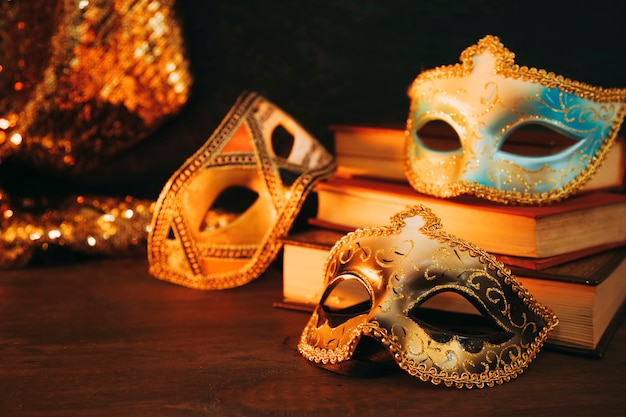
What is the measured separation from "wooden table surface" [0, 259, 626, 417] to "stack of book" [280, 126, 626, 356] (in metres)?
0.04

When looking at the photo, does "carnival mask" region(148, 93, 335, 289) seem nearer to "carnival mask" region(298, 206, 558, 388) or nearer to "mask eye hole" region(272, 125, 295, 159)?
"mask eye hole" region(272, 125, 295, 159)

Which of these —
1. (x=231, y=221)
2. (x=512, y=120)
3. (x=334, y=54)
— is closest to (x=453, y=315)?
(x=512, y=120)

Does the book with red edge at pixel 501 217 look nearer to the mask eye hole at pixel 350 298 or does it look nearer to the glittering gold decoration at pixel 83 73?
the mask eye hole at pixel 350 298

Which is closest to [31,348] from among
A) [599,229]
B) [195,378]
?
[195,378]

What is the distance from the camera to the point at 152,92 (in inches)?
51.1

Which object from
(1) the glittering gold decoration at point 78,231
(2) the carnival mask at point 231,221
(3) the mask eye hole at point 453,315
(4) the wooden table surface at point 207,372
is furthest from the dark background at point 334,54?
(3) the mask eye hole at point 453,315

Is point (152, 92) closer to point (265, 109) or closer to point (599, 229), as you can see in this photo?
point (265, 109)

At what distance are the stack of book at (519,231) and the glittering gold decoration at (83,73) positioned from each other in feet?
1.14

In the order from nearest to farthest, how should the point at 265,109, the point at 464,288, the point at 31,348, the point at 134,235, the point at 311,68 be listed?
the point at 464,288 → the point at 31,348 → the point at 265,109 → the point at 134,235 → the point at 311,68

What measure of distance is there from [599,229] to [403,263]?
345 millimetres

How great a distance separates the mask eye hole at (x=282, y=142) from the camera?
115 cm

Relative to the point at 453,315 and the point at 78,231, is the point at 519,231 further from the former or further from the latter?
the point at 78,231

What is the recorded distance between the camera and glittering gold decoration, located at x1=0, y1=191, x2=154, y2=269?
1.20 m

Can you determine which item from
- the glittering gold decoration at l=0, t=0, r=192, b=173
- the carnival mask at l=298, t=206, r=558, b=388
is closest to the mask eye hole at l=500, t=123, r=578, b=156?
the carnival mask at l=298, t=206, r=558, b=388
